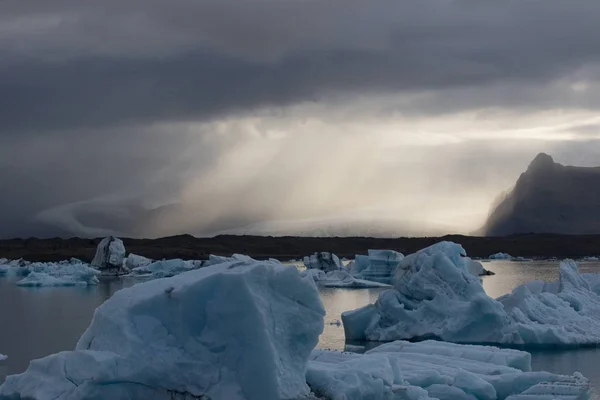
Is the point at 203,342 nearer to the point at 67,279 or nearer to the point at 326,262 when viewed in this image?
the point at 67,279

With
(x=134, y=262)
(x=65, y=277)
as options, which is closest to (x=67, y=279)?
(x=65, y=277)

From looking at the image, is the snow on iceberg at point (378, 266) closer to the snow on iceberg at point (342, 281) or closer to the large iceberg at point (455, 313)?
the snow on iceberg at point (342, 281)

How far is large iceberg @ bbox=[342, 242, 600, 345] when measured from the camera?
57.4ft

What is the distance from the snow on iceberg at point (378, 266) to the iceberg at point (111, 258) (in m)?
14.7

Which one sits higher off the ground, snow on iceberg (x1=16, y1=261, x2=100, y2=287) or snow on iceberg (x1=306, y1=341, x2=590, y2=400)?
snow on iceberg (x1=16, y1=261, x2=100, y2=287)

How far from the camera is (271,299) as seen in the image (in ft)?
30.4

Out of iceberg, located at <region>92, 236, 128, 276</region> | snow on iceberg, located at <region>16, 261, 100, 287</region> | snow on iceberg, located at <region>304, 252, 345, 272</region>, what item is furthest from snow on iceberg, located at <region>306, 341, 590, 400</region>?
iceberg, located at <region>92, 236, 128, 276</region>

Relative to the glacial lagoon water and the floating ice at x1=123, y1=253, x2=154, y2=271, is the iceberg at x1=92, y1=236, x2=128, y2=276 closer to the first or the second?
the floating ice at x1=123, y1=253, x2=154, y2=271

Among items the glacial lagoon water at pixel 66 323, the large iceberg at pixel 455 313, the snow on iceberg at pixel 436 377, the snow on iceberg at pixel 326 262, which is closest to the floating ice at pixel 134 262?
the glacial lagoon water at pixel 66 323

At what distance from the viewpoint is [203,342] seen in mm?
8945

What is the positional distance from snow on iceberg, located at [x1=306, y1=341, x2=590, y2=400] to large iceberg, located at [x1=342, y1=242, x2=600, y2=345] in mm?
4510

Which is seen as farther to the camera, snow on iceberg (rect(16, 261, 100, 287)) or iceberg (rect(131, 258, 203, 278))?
iceberg (rect(131, 258, 203, 278))

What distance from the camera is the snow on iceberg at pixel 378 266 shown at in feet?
125

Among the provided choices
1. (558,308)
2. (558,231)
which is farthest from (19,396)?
(558,231)
